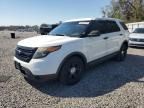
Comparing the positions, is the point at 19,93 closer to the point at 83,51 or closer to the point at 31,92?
the point at 31,92

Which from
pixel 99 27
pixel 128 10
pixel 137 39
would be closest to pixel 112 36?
pixel 99 27

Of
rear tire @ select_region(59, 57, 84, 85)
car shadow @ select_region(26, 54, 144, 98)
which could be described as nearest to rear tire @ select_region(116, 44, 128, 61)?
car shadow @ select_region(26, 54, 144, 98)

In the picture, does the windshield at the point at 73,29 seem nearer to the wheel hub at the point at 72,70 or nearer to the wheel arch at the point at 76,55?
the wheel arch at the point at 76,55

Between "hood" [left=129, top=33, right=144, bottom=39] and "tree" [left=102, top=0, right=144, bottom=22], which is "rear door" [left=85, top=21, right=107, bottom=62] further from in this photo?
"tree" [left=102, top=0, right=144, bottom=22]

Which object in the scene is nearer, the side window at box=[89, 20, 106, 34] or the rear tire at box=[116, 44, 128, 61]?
the side window at box=[89, 20, 106, 34]

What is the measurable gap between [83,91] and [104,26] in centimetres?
289

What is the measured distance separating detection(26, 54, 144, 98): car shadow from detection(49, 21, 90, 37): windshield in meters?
1.42

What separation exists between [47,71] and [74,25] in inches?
90.7

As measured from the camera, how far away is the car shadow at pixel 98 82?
211 inches

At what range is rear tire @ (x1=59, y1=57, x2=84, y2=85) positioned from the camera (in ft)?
18.1

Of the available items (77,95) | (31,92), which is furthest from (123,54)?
(31,92)

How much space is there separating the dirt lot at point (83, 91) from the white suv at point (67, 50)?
39cm

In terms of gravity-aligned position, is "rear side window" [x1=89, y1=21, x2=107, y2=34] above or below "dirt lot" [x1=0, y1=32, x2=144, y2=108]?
above

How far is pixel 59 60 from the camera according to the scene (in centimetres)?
528
